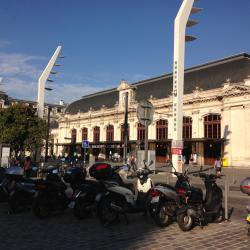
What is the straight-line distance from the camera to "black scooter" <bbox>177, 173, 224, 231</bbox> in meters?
7.83

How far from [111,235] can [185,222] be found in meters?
1.67

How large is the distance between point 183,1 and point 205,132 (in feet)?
85.2

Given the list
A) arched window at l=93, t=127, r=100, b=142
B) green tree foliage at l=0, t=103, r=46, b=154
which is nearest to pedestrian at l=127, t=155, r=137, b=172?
green tree foliage at l=0, t=103, r=46, b=154

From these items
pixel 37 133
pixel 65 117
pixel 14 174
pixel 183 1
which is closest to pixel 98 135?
pixel 65 117

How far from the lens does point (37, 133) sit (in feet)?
104

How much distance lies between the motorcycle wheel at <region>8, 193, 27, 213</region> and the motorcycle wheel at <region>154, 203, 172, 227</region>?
3899 mm

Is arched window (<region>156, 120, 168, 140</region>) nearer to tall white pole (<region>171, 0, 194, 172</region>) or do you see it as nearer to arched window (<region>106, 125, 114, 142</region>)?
arched window (<region>106, 125, 114, 142</region>)

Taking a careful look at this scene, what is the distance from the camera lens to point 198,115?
47625 mm

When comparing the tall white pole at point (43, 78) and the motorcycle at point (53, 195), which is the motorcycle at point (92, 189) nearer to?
the motorcycle at point (53, 195)

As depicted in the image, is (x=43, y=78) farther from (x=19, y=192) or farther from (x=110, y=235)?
(x=110, y=235)

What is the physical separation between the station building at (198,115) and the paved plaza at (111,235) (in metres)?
31.4

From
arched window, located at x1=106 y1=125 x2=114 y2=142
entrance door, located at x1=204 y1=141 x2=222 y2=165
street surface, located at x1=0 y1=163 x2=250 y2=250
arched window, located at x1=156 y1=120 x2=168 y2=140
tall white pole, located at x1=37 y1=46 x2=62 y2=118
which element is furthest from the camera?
arched window, located at x1=106 y1=125 x2=114 y2=142

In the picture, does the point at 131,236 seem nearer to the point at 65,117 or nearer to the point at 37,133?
the point at 37,133

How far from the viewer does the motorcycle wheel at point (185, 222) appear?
7.77 metres
